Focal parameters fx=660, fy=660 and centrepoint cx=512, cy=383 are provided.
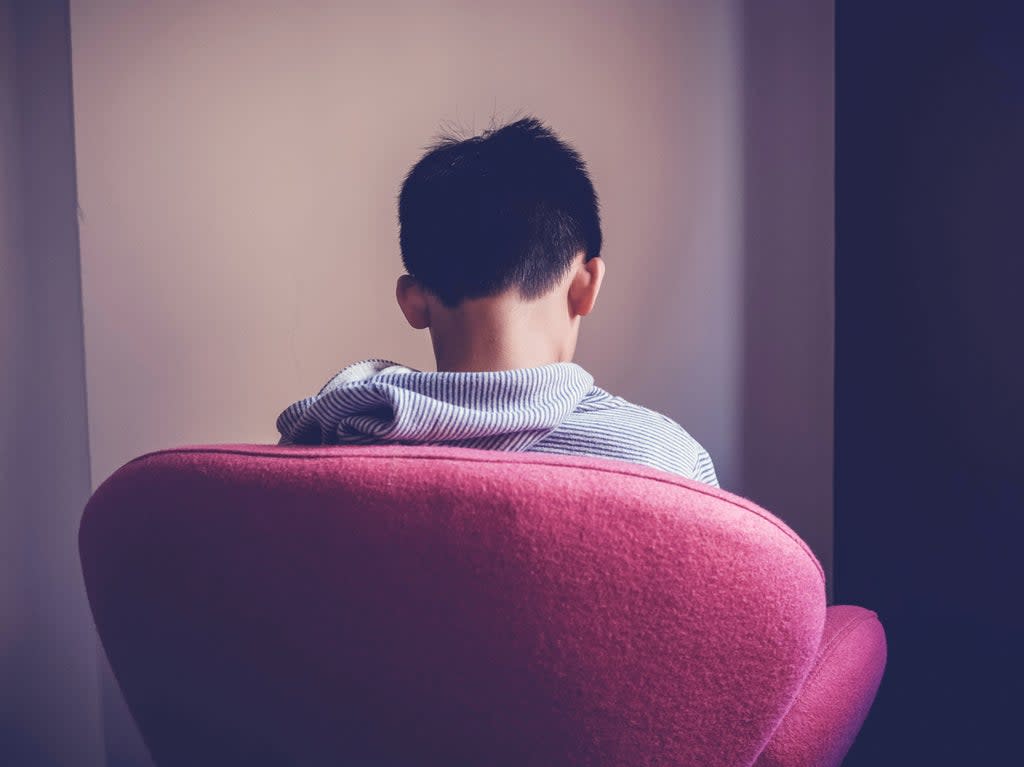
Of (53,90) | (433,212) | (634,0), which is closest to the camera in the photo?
(433,212)

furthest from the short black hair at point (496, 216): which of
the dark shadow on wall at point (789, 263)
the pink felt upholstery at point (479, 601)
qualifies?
the dark shadow on wall at point (789, 263)

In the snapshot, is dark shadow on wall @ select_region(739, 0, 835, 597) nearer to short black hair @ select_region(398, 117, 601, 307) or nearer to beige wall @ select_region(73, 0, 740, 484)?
beige wall @ select_region(73, 0, 740, 484)

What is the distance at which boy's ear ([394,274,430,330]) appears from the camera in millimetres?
755

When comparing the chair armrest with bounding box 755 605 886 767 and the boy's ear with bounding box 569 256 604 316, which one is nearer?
the chair armrest with bounding box 755 605 886 767

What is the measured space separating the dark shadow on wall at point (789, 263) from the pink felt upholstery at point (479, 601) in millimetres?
1058

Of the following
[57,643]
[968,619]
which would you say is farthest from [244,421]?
[968,619]

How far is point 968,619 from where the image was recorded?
3.11 ft

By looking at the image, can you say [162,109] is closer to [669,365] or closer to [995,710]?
[669,365]

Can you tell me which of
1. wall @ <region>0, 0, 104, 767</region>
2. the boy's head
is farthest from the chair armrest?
wall @ <region>0, 0, 104, 767</region>

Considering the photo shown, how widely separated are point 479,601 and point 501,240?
445 millimetres

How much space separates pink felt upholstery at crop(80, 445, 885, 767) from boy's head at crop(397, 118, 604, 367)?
339mm

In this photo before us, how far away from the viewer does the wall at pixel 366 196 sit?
1.20m

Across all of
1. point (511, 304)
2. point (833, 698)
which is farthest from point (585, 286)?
point (833, 698)

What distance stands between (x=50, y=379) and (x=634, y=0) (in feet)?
4.37
